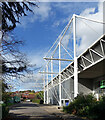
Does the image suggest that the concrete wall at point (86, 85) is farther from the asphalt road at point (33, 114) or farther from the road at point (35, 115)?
the road at point (35, 115)

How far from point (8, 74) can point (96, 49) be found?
1243cm

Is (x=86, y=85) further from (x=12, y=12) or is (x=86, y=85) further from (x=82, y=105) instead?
(x=12, y=12)

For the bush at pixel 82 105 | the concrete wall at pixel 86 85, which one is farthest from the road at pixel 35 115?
the concrete wall at pixel 86 85

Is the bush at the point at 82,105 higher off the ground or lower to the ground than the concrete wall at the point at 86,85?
lower

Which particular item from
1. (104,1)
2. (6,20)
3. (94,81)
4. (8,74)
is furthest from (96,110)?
(94,81)

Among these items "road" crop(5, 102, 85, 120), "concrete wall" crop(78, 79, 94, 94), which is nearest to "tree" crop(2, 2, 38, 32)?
"road" crop(5, 102, 85, 120)

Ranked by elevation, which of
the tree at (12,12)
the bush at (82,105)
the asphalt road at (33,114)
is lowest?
the asphalt road at (33,114)

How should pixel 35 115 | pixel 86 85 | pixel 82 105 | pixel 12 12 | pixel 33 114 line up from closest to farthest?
pixel 12 12, pixel 82 105, pixel 35 115, pixel 33 114, pixel 86 85

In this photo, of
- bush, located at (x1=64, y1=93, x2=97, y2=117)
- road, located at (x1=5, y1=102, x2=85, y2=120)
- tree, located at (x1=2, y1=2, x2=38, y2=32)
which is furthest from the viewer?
bush, located at (x1=64, y1=93, x2=97, y2=117)

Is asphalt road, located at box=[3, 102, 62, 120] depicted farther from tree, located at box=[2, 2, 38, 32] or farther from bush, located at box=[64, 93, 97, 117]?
tree, located at box=[2, 2, 38, 32]

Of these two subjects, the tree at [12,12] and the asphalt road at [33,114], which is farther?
the asphalt road at [33,114]

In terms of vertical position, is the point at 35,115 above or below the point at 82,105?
below

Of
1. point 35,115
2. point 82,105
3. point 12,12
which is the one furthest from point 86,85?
point 12,12

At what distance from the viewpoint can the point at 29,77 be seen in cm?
718
